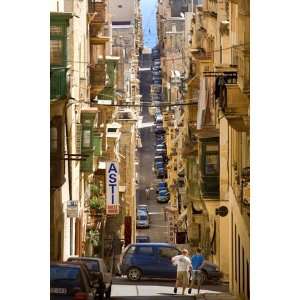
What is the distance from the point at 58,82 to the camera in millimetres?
6898

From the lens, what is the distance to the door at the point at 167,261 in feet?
23.1

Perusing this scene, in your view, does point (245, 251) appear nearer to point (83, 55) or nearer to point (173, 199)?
point (173, 199)

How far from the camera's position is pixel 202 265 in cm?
706

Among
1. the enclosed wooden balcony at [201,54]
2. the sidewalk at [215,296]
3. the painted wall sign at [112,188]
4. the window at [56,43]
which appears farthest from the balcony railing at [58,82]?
the sidewalk at [215,296]

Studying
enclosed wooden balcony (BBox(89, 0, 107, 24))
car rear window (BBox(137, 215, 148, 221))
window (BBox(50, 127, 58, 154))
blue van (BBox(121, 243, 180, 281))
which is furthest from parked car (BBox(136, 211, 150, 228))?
enclosed wooden balcony (BBox(89, 0, 107, 24))

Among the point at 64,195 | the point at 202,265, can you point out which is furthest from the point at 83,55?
the point at 202,265

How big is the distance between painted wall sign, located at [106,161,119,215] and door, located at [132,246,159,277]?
236 mm

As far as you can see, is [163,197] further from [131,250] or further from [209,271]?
[209,271]

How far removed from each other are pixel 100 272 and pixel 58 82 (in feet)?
3.17

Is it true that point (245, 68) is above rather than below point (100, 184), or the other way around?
above

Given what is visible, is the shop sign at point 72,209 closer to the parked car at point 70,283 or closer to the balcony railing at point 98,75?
the parked car at point 70,283

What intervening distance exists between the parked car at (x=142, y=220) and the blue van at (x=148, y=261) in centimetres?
10
